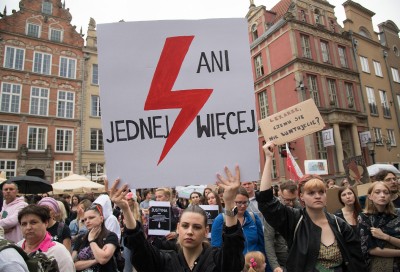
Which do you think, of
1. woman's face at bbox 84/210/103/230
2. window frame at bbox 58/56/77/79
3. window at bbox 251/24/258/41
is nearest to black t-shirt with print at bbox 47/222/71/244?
woman's face at bbox 84/210/103/230

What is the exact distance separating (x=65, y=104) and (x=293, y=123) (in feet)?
88.3

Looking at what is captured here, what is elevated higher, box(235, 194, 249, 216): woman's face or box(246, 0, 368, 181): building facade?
box(246, 0, 368, 181): building facade

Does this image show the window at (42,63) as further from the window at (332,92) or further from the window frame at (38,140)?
the window at (332,92)

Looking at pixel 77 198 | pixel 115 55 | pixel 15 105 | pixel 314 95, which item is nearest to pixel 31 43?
pixel 15 105

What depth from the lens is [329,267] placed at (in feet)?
8.18

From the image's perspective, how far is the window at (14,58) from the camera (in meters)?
→ 24.3

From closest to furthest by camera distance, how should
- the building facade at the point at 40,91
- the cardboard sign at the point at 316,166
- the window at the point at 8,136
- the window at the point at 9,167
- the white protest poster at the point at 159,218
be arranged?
the white protest poster at the point at 159,218 < the cardboard sign at the point at 316,166 < the window at the point at 9,167 < the window at the point at 8,136 < the building facade at the point at 40,91

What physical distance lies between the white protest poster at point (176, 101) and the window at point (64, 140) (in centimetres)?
2551

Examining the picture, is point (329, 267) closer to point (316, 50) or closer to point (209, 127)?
point (209, 127)

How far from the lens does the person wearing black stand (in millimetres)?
2082

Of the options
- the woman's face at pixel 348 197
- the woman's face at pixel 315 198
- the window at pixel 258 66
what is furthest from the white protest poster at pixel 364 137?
the woman's face at pixel 315 198

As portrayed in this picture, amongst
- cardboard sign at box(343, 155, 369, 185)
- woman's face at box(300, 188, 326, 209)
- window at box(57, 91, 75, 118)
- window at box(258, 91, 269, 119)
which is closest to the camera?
woman's face at box(300, 188, 326, 209)

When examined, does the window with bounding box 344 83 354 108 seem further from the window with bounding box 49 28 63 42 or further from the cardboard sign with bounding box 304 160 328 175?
the window with bounding box 49 28 63 42

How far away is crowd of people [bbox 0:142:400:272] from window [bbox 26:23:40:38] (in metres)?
26.0
